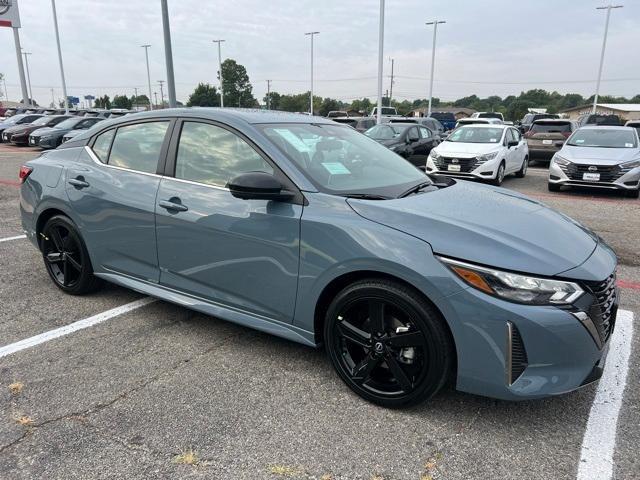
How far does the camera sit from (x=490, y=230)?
258 centimetres

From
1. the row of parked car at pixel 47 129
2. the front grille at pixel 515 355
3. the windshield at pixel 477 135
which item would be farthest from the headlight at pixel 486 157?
the row of parked car at pixel 47 129

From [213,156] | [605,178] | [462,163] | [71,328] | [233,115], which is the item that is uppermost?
[233,115]

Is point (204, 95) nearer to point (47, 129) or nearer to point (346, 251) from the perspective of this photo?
point (47, 129)

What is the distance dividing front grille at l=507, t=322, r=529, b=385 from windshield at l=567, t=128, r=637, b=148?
10.0m

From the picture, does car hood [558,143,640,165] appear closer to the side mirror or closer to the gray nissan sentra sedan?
the gray nissan sentra sedan

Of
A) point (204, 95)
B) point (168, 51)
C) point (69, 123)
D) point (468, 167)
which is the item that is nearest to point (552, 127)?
point (468, 167)

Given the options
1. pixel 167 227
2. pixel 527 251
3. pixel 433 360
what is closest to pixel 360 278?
pixel 433 360

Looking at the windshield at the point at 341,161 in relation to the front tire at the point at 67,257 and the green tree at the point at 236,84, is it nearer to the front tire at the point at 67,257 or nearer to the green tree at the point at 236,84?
the front tire at the point at 67,257

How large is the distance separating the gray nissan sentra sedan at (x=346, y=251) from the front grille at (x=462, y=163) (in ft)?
26.0

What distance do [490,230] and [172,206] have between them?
2.08 metres

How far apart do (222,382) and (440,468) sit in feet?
4.54

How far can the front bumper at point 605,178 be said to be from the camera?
969 centimetres

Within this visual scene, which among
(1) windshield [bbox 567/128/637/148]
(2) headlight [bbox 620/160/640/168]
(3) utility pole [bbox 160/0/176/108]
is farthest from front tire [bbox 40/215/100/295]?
(3) utility pole [bbox 160/0/176/108]

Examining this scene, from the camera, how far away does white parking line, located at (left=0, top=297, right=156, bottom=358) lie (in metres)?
3.42
